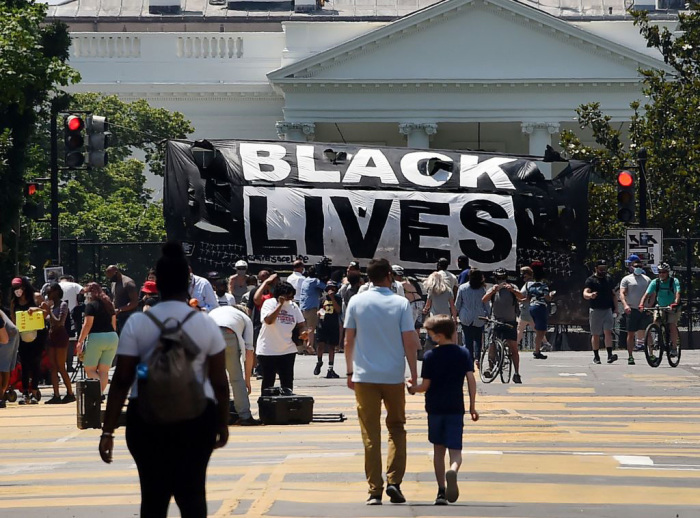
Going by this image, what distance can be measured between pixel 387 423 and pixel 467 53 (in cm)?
5589

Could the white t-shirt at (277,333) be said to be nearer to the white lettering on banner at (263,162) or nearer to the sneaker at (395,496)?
the sneaker at (395,496)

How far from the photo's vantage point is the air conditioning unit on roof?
80.4 m

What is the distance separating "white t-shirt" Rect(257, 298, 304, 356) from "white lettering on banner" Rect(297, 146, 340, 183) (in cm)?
922

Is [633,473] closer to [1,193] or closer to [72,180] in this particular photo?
[1,193]

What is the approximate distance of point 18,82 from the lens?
79.0 feet

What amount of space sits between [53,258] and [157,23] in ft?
178

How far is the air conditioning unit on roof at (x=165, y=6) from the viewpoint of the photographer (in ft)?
264

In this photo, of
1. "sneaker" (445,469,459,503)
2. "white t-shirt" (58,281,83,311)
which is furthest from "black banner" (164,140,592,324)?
"sneaker" (445,469,459,503)

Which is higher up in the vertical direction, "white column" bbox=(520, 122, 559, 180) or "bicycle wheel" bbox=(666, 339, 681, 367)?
"white column" bbox=(520, 122, 559, 180)

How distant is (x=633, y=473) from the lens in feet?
38.9

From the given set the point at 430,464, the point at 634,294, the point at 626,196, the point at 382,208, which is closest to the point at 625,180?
the point at 626,196

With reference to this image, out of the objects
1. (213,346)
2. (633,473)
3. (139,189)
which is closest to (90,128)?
(633,473)

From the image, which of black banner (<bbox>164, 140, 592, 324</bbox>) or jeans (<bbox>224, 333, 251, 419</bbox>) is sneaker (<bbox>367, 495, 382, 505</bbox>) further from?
black banner (<bbox>164, 140, 592, 324</bbox>)

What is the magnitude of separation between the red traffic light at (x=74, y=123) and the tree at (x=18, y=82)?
68 cm
